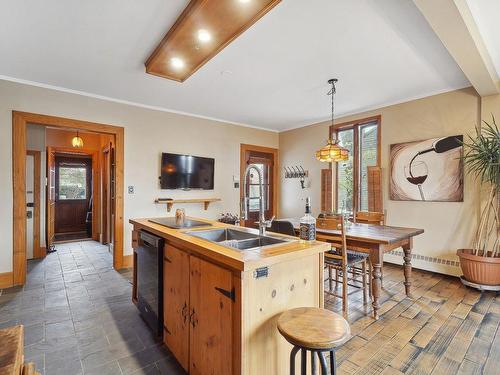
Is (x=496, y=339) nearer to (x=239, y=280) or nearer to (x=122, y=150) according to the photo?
(x=239, y=280)

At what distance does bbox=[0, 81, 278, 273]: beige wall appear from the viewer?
126 inches

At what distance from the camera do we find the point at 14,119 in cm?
322

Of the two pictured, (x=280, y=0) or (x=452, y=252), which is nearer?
(x=280, y=0)

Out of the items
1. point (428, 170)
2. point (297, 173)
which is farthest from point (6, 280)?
point (428, 170)

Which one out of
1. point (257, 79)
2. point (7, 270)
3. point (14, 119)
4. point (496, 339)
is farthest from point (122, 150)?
point (496, 339)

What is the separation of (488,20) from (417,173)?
2.11m

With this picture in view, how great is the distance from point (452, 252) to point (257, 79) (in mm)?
3448

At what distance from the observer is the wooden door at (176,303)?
66.1 inches

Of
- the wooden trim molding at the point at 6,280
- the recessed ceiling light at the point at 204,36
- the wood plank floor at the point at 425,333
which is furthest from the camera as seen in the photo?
the wooden trim molding at the point at 6,280

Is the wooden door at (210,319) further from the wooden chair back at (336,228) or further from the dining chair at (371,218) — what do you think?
the dining chair at (371,218)

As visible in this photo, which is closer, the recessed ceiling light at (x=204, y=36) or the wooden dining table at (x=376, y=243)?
the recessed ceiling light at (x=204, y=36)

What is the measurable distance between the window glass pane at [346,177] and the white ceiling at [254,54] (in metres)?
0.74

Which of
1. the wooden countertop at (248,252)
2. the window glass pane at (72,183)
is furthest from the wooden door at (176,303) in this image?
the window glass pane at (72,183)

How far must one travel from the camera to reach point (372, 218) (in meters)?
3.50
